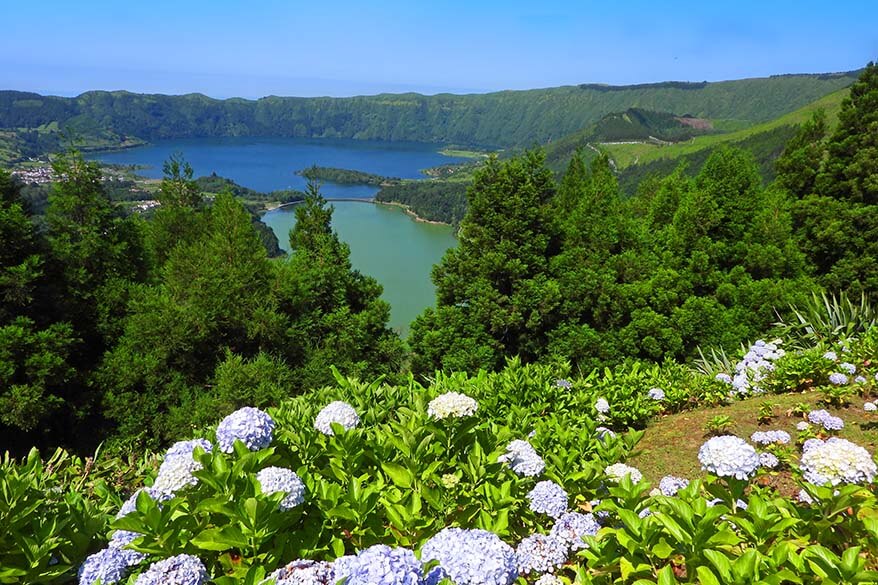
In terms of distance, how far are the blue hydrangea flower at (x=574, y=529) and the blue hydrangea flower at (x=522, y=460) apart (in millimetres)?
319

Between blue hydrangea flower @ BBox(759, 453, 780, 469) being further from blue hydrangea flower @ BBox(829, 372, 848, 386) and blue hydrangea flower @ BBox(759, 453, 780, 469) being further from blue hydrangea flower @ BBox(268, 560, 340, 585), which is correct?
blue hydrangea flower @ BBox(268, 560, 340, 585)

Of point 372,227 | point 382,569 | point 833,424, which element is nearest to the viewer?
point 382,569

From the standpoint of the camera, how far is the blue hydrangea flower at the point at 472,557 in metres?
1.65

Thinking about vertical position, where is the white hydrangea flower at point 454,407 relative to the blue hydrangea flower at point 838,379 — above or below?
above

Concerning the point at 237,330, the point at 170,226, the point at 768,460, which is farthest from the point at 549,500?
the point at 170,226

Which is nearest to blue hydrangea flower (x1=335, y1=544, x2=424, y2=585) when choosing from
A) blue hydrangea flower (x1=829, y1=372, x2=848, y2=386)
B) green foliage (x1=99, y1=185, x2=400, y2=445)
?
blue hydrangea flower (x1=829, y1=372, x2=848, y2=386)

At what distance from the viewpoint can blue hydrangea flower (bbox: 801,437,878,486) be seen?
2275 mm

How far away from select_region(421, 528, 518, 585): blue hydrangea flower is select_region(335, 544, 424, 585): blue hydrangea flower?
137 millimetres

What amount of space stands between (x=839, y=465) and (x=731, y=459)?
1.54 ft

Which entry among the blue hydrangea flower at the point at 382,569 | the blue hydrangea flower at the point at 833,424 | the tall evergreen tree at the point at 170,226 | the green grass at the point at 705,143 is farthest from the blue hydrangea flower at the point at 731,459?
the green grass at the point at 705,143

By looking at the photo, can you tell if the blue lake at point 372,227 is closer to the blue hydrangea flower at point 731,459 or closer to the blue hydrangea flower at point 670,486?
the blue hydrangea flower at point 670,486

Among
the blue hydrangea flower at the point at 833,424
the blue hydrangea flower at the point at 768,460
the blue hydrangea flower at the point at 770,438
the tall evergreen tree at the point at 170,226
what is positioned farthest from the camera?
the tall evergreen tree at the point at 170,226

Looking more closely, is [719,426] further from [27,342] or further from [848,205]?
[27,342]

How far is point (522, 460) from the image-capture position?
262 cm
